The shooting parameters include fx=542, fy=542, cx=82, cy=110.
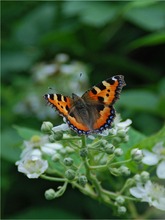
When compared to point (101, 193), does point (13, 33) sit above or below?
above

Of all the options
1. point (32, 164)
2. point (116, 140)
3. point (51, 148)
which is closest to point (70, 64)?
point (51, 148)

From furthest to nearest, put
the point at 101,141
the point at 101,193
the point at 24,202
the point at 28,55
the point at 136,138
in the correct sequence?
the point at 28,55 → the point at 24,202 → the point at 136,138 → the point at 101,193 → the point at 101,141

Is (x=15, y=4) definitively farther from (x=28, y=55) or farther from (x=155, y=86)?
(x=155, y=86)

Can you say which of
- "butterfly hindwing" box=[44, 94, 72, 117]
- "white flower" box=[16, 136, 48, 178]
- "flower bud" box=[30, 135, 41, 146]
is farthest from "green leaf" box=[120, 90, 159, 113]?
"butterfly hindwing" box=[44, 94, 72, 117]

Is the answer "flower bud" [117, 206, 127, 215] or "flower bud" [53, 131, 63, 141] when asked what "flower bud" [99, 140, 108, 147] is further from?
"flower bud" [117, 206, 127, 215]

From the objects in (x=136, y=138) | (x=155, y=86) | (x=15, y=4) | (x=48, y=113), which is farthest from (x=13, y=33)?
(x=136, y=138)

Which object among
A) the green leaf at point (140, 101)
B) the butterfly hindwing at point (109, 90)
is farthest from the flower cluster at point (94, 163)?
the green leaf at point (140, 101)

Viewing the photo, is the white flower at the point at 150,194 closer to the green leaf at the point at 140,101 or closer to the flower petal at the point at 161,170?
the flower petal at the point at 161,170
